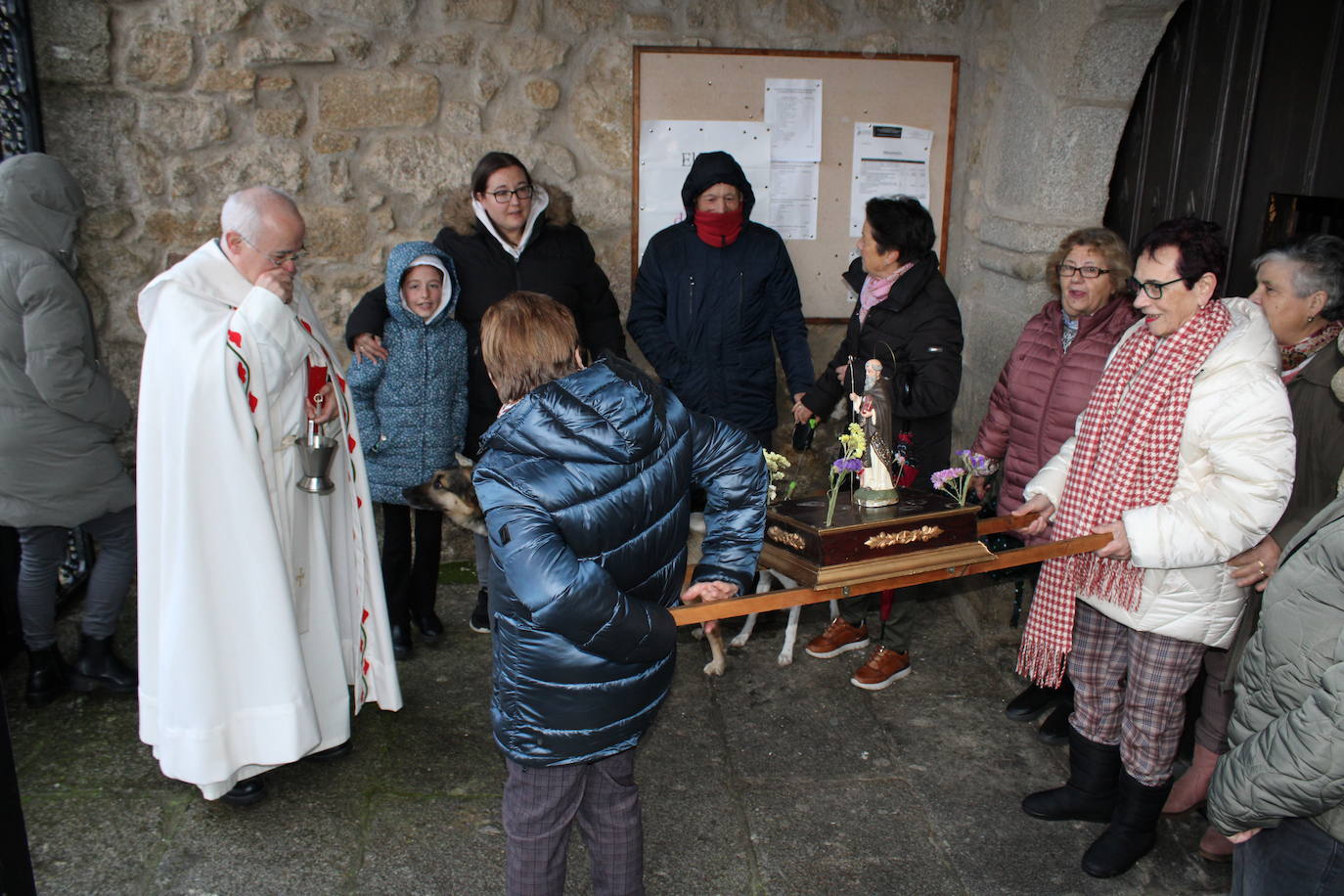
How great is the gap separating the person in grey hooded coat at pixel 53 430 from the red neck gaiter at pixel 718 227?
2426mm

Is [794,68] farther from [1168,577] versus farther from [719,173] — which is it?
[1168,577]

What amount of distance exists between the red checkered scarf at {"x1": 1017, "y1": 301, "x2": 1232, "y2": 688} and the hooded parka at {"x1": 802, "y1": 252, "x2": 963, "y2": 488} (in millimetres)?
871

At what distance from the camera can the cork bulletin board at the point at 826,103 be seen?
Result: 507cm

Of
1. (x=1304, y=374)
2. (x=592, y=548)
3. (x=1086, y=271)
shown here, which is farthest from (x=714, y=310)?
(x=592, y=548)

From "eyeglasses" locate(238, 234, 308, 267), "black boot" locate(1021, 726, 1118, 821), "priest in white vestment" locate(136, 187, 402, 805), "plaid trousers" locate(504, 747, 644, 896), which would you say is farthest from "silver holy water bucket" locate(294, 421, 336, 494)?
"black boot" locate(1021, 726, 1118, 821)

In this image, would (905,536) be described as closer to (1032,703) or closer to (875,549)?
(875,549)

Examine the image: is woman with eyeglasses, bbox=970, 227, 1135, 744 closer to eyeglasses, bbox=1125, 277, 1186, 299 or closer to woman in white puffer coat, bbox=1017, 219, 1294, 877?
woman in white puffer coat, bbox=1017, 219, 1294, 877

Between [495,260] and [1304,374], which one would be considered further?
[495,260]

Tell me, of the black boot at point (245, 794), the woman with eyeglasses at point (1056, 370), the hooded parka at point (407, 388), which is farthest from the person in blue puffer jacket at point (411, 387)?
the woman with eyeglasses at point (1056, 370)

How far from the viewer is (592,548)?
236 cm

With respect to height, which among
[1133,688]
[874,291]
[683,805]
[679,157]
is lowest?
[683,805]

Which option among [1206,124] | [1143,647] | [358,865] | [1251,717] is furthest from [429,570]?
[1206,124]

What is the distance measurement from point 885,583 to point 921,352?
155cm

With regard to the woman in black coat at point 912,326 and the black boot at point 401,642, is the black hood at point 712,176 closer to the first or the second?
the woman in black coat at point 912,326
